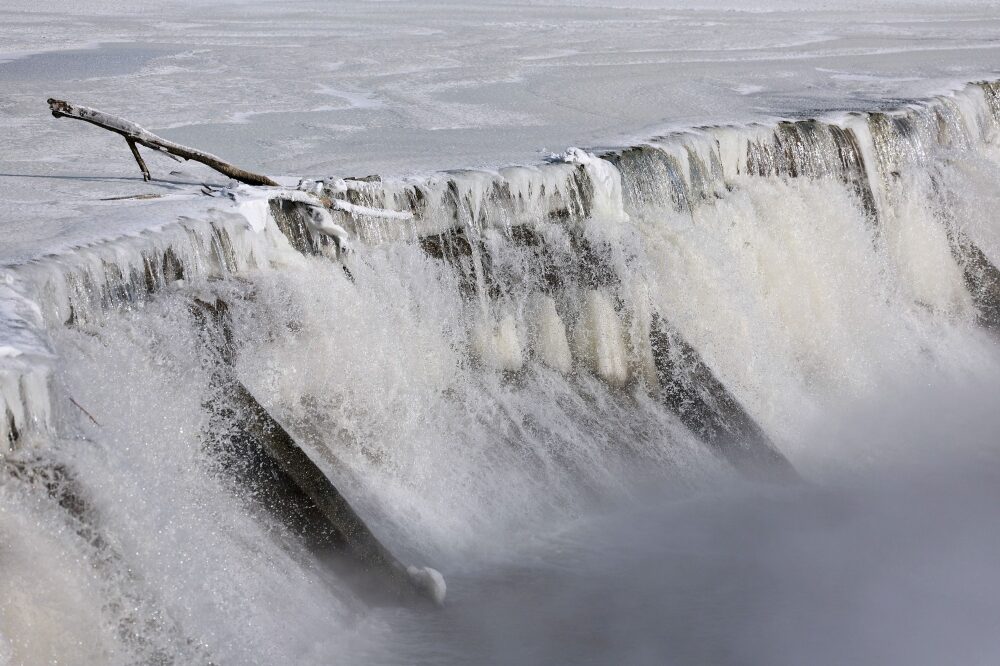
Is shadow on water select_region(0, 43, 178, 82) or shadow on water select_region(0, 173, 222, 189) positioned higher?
shadow on water select_region(0, 43, 178, 82)

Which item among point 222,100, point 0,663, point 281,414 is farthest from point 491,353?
point 222,100

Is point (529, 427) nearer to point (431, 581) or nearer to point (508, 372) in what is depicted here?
point (508, 372)

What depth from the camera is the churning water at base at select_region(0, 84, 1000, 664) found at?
5242 millimetres

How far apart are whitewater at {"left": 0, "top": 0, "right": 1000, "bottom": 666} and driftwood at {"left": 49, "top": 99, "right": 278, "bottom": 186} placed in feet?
0.59

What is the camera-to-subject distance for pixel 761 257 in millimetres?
9719

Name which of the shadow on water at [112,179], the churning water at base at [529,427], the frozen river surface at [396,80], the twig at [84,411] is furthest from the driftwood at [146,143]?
the twig at [84,411]

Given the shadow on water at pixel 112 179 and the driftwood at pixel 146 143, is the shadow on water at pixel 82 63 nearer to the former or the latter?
the shadow on water at pixel 112 179

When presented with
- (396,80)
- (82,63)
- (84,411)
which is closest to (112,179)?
(84,411)

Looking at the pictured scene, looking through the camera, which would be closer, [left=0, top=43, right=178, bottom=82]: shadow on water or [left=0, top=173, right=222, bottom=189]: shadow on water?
[left=0, top=173, right=222, bottom=189]: shadow on water

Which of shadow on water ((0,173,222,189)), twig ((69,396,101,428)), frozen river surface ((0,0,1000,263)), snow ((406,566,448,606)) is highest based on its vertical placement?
frozen river surface ((0,0,1000,263))

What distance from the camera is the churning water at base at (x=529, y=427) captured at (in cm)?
524

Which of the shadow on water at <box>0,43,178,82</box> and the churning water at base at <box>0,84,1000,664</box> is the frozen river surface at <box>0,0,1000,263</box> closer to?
the shadow on water at <box>0,43,178,82</box>

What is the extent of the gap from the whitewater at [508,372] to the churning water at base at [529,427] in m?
0.02

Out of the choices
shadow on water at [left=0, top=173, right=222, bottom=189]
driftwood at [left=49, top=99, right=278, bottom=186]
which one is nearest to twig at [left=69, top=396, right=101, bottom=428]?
driftwood at [left=49, top=99, right=278, bottom=186]
